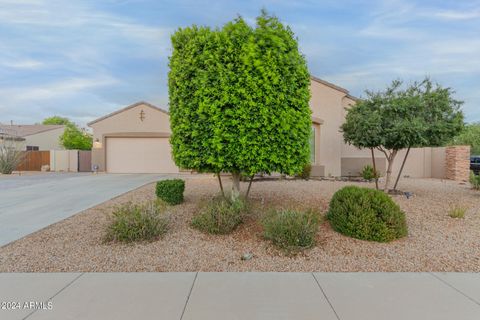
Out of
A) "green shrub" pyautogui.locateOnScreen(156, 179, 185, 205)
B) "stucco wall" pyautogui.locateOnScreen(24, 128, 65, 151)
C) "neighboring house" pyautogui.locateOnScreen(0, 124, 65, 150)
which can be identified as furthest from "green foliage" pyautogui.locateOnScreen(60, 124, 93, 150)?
"green shrub" pyautogui.locateOnScreen(156, 179, 185, 205)

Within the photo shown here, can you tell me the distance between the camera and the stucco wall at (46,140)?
105ft

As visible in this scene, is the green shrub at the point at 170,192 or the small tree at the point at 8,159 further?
the small tree at the point at 8,159

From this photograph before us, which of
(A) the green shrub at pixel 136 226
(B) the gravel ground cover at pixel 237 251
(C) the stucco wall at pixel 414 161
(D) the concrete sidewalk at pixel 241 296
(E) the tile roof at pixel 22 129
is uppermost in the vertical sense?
(E) the tile roof at pixel 22 129

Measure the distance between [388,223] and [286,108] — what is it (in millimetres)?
2815

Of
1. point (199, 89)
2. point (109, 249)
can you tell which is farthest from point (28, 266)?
point (199, 89)

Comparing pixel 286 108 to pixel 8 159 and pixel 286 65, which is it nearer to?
pixel 286 65

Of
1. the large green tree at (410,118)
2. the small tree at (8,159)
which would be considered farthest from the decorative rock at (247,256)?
the small tree at (8,159)

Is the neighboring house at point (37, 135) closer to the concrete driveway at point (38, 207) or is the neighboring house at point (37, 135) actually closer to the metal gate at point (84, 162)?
the metal gate at point (84, 162)

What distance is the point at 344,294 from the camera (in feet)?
11.0

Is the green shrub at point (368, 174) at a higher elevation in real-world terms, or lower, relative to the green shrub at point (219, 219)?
higher

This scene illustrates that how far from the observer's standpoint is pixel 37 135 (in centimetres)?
3288

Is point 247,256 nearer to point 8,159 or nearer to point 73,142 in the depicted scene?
point 8,159

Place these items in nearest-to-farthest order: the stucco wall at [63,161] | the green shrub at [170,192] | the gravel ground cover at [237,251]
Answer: the gravel ground cover at [237,251], the green shrub at [170,192], the stucco wall at [63,161]

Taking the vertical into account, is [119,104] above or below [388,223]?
above
